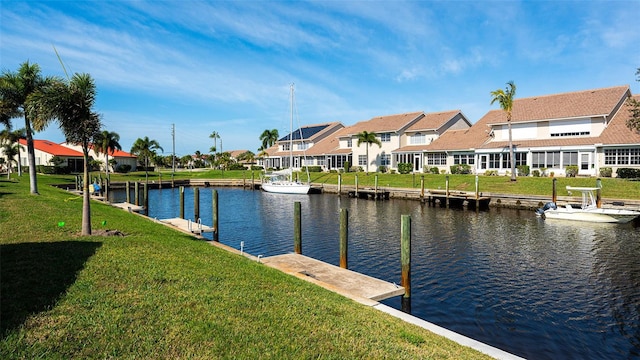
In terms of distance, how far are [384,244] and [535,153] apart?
3266 cm

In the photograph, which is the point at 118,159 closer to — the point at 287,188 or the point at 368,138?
the point at 287,188

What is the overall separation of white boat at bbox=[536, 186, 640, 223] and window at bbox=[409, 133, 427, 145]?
2920cm

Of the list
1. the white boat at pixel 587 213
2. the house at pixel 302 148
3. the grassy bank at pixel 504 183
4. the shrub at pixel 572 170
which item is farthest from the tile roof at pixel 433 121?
the white boat at pixel 587 213

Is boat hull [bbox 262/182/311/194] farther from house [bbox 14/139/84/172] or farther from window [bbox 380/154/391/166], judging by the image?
house [bbox 14/139/84/172]

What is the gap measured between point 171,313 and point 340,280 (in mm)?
6485

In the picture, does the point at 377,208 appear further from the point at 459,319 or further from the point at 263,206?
the point at 459,319

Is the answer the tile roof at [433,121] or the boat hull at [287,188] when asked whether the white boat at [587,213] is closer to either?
the boat hull at [287,188]

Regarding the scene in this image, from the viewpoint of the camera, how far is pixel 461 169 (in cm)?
4972

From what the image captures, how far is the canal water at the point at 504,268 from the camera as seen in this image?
10766 millimetres

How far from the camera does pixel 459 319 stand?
38.1 feet

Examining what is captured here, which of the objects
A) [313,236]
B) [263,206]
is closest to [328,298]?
[313,236]

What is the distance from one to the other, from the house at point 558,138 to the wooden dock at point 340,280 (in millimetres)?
38859

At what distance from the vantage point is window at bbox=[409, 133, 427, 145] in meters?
58.9

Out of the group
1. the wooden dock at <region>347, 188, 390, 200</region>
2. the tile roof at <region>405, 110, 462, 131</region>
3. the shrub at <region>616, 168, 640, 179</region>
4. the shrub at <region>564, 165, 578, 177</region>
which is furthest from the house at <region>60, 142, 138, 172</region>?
the shrub at <region>616, 168, 640, 179</region>
